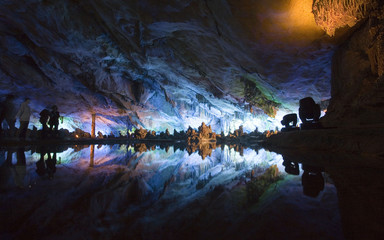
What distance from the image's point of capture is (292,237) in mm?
631

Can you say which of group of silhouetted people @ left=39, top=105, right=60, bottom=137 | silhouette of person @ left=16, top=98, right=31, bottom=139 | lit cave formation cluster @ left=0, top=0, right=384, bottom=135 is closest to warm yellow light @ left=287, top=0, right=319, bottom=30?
lit cave formation cluster @ left=0, top=0, right=384, bottom=135

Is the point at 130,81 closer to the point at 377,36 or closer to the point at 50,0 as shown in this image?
the point at 50,0

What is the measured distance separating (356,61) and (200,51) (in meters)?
4.84

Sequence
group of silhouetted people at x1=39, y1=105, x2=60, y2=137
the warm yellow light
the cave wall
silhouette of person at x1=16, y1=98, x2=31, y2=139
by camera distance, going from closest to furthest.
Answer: the cave wall, the warm yellow light, silhouette of person at x1=16, y1=98, x2=31, y2=139, group of silhouetted people at x1=39, y1=105, x2=60, y2=137

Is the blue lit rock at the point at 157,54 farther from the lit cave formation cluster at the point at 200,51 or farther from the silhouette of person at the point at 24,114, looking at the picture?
the silhouette of person at the point at 24,114

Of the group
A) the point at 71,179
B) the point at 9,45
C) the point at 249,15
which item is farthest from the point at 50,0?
the point at 71,179

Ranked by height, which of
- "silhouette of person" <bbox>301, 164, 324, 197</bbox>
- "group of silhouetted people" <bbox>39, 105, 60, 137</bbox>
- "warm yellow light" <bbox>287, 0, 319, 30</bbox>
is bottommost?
"silhouette of person" <bbox>301, 164, 324, 197</bbox>

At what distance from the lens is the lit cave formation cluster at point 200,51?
4645mm

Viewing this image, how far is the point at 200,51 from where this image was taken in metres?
7.03

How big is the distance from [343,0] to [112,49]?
284 inches

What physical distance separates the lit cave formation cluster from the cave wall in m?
0.02

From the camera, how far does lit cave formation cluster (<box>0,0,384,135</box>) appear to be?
4645 millimetres

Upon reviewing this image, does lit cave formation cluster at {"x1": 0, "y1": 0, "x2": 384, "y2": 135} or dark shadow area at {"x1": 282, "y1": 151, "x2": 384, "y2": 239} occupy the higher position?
lit cave formation cluster at {"x1": 0, "y1": 0, "x2": 384, "y2": 135}

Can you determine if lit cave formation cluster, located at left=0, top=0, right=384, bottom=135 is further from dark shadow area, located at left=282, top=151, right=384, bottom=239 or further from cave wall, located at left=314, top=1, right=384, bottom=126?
dark shadow area, located at left=282, top=151, right=384, bottom=239
